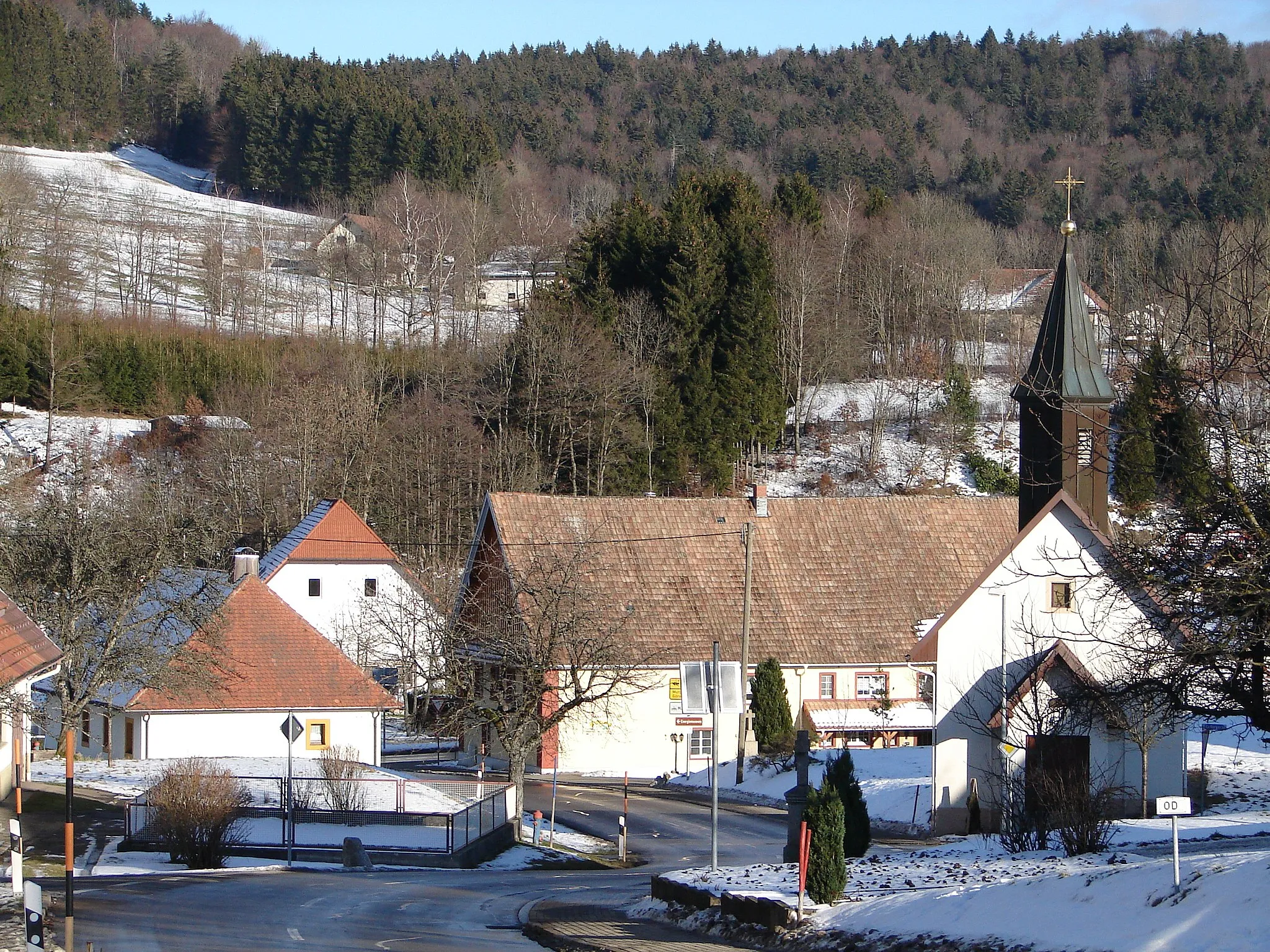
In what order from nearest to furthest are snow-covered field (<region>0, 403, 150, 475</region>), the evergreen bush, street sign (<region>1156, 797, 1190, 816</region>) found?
street sign (<region>1156, 797, 1190, 816</region>) < the evergreen bush < snow-covered field (<region>0, 403, 150, 475</region>)

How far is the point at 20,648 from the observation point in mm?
19953

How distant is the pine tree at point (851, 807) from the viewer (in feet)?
60.7

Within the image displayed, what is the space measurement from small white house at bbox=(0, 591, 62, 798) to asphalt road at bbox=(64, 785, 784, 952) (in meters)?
2.96

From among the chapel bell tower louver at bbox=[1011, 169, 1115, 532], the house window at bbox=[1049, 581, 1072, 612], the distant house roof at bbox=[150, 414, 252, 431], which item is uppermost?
the distant house roof at bbox=[150, 414, 252, 431]

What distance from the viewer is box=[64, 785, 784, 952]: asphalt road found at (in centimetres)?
1548

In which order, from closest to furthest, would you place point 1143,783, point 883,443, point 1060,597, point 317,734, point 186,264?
point 1143,783
point 1060,597
point 317,734
point 883,443
point 186,264

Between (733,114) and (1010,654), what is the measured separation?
11942 cm

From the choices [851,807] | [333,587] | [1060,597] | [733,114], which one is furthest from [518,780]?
[733,114]

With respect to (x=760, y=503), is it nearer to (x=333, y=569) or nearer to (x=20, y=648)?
(x=333, y=569)

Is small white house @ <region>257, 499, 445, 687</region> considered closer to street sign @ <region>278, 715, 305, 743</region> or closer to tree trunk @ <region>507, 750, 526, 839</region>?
tree trunk @ <region>507, 750, 526, 839</region>

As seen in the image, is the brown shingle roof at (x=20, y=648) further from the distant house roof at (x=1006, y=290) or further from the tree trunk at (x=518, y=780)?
the distant house roof at (x=1006, y=290)

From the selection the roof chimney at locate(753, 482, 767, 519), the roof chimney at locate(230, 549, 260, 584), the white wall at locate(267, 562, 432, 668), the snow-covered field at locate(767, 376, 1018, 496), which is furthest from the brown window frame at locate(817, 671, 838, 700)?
the snow-covered field at locate(767, 376, 1018, 496)

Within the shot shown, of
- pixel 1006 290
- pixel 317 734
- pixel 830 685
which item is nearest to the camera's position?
pixel 317 734

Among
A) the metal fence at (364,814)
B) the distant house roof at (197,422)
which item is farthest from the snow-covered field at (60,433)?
the metal fence at (364,814)
